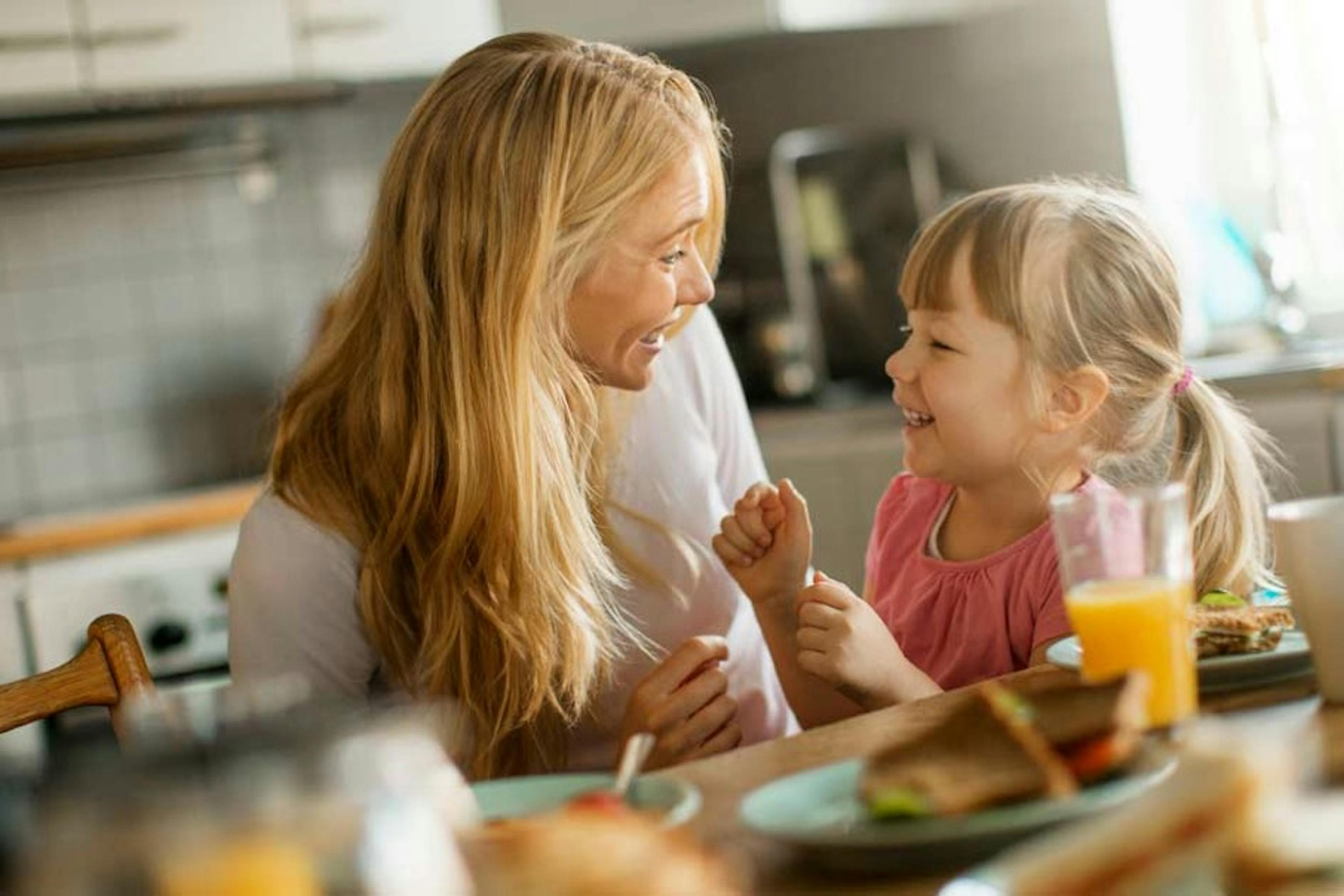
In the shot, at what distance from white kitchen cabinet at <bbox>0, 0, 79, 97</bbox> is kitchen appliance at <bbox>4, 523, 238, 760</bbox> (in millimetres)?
834

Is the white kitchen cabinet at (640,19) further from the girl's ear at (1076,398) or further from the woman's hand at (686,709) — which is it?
the woman's hand at (686,709)

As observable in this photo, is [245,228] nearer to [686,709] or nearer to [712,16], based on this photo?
[712,16]

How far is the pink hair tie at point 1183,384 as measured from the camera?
176 centimetres

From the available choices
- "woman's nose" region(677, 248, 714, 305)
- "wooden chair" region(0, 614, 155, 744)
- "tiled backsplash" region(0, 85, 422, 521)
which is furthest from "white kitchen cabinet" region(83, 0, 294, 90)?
"wooden chair" region(0, 614, 155, 744)

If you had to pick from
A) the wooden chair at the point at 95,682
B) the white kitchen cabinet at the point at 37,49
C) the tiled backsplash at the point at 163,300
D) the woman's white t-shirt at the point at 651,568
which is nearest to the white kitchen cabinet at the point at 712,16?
the tiled backsplash at the point at 163,300

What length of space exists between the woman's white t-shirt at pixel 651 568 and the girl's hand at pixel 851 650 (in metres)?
0.31

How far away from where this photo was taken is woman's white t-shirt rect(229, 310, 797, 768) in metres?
1.64

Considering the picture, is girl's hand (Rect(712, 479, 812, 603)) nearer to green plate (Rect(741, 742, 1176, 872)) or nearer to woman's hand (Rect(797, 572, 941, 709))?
woman's hand (Rect(797, 572, 941, 709))

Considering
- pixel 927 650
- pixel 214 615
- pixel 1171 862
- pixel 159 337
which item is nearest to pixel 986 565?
pixel 927 650

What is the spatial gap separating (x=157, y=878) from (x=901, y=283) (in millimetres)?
1283

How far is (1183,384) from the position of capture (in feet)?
5.79

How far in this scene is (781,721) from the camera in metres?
1.98

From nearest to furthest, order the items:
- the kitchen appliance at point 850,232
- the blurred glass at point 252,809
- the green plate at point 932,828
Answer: the blurred glass at point 252,809
the green plate at point 932,828
the kitchen appliance at point 850,232

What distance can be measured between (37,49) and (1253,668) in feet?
9.05
